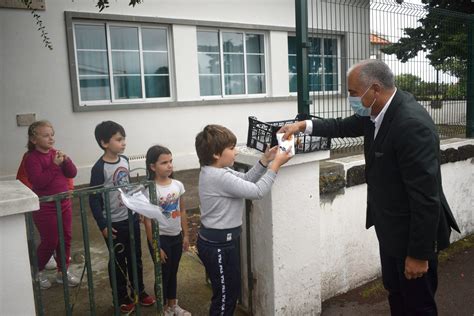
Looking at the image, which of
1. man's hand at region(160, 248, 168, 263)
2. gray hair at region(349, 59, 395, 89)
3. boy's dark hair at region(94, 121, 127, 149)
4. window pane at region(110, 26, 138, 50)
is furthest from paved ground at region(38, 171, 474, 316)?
window pane at region(110, 26, 138, 50)

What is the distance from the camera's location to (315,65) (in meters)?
3.80

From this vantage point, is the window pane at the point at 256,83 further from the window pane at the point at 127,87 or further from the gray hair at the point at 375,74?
the gray hair at the point at 375,74

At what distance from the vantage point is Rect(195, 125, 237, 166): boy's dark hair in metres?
2.67

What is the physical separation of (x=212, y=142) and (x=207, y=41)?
7475 millimetres

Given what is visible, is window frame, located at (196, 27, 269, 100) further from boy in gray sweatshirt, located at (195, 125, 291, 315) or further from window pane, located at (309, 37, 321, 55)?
boy in gray sweatshirt, located at (195, 125, 291, 315)

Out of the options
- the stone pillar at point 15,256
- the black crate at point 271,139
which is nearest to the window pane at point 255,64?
the black crate at point 271,139

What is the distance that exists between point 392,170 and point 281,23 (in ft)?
28.8

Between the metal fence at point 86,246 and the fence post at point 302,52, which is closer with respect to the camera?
the metal fence at point 86,246

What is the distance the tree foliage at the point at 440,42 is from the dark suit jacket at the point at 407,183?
90.8 inches

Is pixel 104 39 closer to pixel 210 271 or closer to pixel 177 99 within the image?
pixel 177 99

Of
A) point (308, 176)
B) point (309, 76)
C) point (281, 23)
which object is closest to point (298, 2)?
point (309, 76)

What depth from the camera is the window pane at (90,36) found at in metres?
8.00

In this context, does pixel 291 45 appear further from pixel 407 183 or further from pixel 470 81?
pixel 407 183

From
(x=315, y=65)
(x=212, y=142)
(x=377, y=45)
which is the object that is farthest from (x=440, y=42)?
(x=212, y=142)
